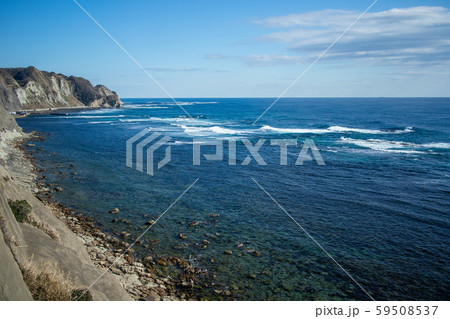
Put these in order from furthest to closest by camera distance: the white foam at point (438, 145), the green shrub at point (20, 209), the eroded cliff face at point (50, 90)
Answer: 1. the eroded cliff face at point (50, 90)
2. the white foam at point (438, 145)
3. the green shrub at point (20, 209)

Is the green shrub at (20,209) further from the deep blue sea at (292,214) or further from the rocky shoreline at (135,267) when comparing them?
the deep blue sea at (292,214)

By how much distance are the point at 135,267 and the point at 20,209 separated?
472cm

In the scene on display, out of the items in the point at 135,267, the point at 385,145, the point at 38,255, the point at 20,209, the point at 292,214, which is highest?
the point at 385,145

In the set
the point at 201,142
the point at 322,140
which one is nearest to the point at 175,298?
the point at 201,142

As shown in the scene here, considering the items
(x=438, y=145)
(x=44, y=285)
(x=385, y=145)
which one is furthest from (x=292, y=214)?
(x=438, y=145)

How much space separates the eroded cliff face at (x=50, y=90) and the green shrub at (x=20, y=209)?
86273mm

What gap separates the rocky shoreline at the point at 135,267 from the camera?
1060 centimetres

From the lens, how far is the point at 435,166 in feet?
92.7

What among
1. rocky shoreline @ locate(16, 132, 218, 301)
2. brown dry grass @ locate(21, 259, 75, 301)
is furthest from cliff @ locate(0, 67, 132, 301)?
rocky shoreline @ locate(16, 132, 218, 301)

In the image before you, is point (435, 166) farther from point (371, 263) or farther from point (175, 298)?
point (175, 298)

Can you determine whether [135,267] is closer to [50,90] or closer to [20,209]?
[20,209]

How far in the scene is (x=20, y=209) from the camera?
1156 centimetres

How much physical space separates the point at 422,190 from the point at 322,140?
23037mm

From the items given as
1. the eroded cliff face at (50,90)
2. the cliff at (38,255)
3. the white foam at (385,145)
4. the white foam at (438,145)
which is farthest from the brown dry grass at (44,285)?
the eroded cliff face at (50,90)
